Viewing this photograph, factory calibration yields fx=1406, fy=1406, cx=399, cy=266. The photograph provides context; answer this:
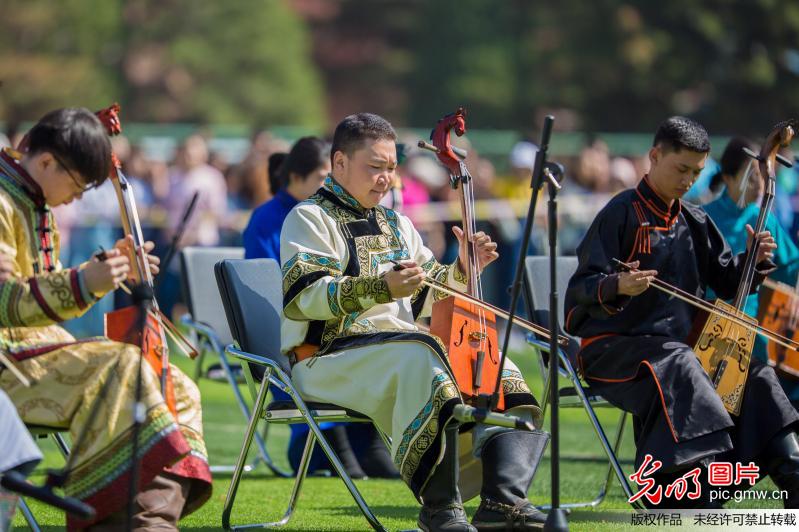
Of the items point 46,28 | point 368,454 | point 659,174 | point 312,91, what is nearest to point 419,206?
point 368,454

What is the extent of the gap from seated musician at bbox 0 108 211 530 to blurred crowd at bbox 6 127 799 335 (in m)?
7.95

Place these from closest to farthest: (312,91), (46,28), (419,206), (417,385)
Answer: (417,385) < (419,206) < (46,28) < (312,91)

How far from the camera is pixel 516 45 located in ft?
127

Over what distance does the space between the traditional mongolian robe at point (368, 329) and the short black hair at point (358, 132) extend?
0.55ft

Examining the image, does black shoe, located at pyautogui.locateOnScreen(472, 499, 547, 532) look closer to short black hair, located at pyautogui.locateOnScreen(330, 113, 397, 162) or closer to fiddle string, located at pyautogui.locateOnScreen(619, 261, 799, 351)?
fiddle string, located at pyautogui.locateOnScreen(619, 261, 799, 351)

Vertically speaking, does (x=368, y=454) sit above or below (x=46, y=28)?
below

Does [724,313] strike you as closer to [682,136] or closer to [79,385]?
[682,136]

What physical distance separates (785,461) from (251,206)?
7904 mm

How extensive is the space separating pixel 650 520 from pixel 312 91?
3673cm

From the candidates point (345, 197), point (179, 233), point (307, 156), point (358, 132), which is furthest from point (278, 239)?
point (358, 132)

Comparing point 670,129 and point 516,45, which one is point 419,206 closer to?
point 670,129

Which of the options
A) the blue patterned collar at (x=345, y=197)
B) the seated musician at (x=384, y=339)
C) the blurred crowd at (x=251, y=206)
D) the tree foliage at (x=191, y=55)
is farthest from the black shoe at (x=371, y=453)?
the tree foliage at (x=191, y=55)

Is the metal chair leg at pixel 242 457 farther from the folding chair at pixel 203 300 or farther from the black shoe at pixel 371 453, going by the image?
the folding chair at pixel 203 300

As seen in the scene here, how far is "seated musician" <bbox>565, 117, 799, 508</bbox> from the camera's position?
544cm
